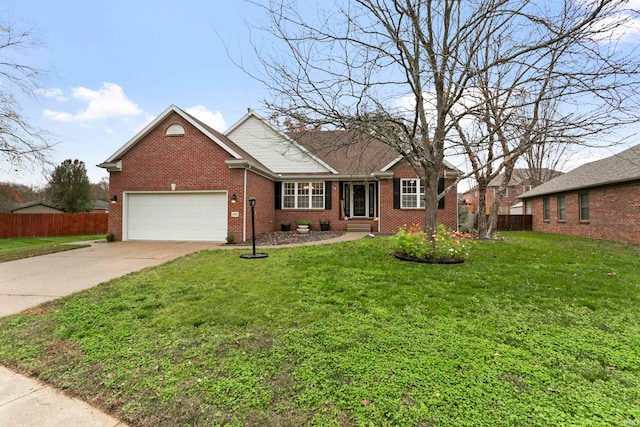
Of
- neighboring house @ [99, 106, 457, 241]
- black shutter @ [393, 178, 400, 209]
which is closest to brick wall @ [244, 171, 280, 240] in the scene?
neighboring house @ [99, 106, 457, 241]

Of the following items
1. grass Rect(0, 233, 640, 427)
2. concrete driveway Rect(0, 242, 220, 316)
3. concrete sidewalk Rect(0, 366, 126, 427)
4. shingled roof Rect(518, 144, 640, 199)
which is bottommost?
concrete sidewalk Rect(0, 366, 126, 427)

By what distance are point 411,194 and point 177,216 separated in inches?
412

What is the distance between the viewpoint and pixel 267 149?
15.1m

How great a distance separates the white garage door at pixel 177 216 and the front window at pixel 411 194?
812 cm

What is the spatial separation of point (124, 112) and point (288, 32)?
14166mm

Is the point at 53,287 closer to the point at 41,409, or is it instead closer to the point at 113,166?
the point at 41,409

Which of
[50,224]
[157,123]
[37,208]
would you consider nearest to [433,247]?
[157,123]

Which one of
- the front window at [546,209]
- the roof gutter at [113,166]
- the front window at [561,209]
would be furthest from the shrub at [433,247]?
the front window at [546,209]

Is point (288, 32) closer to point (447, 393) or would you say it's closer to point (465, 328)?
point (465, 328)

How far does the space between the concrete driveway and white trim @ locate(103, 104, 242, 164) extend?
4.07 metres

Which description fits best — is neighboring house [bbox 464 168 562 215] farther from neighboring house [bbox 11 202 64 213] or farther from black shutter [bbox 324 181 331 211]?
neighboring house [bbox 11 202 64 213]

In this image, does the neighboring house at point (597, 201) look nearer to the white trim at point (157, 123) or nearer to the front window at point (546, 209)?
the front window at point (546, 209)

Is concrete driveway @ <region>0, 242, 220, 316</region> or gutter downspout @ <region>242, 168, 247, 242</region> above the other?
gutter downspout @ <region>242, 168, 247, 242</region>

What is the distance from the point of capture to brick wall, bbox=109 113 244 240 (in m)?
11.2
